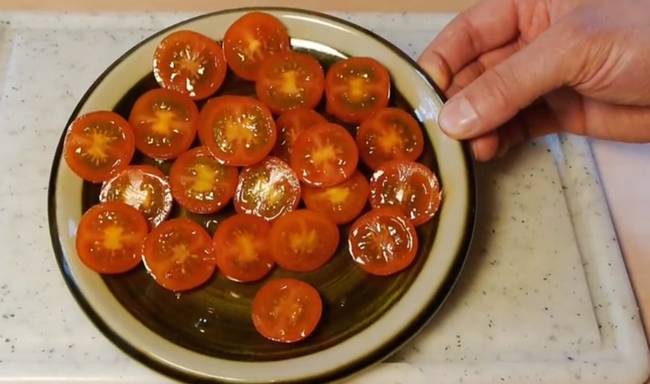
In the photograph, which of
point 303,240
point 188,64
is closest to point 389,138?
point 303,240

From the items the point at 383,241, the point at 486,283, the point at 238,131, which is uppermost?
the point at 238,131

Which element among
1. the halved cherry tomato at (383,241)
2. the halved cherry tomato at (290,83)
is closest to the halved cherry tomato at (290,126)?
the halved cherry tomato at (290,83)

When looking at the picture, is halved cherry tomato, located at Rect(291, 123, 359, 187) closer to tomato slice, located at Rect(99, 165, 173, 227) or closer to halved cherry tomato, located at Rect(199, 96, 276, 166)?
halved cherry tomato, located at Rect(199, 96, 276, 166)

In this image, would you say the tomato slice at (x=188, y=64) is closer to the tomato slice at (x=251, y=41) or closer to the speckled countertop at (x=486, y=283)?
the tomato slice at (x=251, y=41)

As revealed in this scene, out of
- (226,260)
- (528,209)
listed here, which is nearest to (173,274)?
(226,260)

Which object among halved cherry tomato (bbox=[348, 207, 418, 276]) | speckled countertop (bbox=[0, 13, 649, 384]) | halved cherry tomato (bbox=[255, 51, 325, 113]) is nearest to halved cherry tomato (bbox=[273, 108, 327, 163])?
halved cherry tomato (bbox=[255, 51, 325, 113])

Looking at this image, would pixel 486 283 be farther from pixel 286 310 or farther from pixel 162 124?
pixel 162 124
